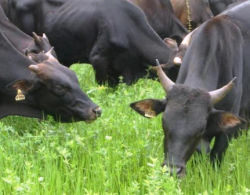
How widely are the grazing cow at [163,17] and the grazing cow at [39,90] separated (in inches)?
A: 155

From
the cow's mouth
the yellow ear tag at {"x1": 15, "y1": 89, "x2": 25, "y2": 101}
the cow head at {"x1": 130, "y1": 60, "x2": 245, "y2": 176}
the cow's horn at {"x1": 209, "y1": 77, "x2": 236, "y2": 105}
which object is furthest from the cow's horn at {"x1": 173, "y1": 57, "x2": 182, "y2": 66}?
the cow's mouth

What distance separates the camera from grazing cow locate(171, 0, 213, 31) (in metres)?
11.3

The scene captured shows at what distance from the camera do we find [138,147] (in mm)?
5754

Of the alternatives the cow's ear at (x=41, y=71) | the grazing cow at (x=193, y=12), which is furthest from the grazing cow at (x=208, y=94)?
the grazing cow at (x=193, y=12)

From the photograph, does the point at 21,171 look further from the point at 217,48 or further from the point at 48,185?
the point at 217,48

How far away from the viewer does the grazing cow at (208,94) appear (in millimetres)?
4977

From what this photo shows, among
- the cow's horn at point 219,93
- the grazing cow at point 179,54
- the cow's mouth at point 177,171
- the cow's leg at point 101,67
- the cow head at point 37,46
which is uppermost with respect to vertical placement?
the cow's horn at point 219,93

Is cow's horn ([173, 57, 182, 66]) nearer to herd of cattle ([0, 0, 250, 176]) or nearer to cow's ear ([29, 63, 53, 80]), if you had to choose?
herd of cattle ([0, 0, 250, 176])

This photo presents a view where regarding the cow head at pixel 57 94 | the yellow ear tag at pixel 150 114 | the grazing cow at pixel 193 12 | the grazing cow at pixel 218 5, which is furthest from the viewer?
the grazing cow at pixel 218 5

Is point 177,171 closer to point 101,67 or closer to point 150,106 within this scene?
point 150,106

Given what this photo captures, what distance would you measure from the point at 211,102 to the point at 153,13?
540cm

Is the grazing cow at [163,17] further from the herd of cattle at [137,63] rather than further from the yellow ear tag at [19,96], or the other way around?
the yellow ear tag at [19,96]

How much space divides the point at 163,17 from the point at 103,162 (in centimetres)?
535

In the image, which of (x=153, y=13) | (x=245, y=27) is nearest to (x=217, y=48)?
(x=245, y=27)
